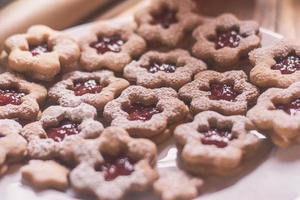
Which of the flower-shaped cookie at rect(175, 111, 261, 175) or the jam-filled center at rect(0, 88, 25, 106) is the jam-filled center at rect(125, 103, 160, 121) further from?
the jam-filled center at rect(0, 88, 25, 106)

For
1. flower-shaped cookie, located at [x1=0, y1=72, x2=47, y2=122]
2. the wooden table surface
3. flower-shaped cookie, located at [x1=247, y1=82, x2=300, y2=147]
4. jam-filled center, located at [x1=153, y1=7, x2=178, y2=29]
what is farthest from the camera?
the wooden table surface

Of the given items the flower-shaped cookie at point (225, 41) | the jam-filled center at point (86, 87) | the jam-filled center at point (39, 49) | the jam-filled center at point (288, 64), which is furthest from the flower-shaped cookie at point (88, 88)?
the jam-filled center at point (288, 64)

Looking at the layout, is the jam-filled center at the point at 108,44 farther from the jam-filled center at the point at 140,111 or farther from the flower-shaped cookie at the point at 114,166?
the flower-shaped cookie at the point at 114,166

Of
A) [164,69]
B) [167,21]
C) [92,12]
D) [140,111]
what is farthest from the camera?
[92,12]

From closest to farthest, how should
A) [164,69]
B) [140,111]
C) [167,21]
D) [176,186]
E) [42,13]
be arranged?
[176,186] → [140,111] → [164,69] → [167,21] → [42,13]

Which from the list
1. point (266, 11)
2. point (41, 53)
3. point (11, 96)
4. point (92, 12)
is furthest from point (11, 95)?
point (266, 11)

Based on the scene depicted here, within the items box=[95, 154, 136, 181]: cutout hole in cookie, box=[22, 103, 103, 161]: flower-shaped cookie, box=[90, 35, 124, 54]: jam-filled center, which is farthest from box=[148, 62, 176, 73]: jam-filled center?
box=[95, 154, 136, 181]: cutout hole in cookie

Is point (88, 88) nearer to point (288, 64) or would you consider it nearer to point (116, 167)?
point (116, 167)
